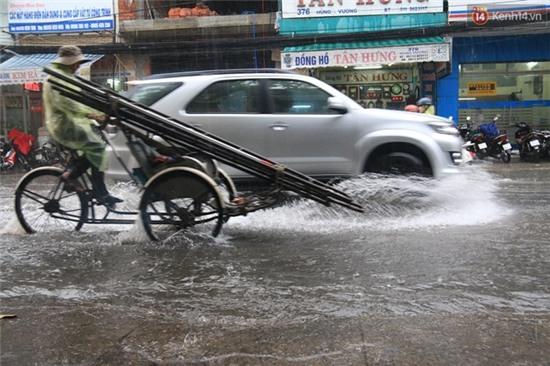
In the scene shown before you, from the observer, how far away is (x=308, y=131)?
6.89 metres

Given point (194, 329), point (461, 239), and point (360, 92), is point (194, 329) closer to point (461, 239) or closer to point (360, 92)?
point (461, 239)

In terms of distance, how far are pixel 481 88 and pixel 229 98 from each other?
48.4ft

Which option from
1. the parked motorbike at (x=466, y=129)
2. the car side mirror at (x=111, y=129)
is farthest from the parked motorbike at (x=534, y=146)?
the car side mirror at (x=111, y=129)

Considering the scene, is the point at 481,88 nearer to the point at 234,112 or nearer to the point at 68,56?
the point at 234,112

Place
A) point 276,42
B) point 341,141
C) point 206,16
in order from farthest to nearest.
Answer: point 206,16 < point 276,42 < point 341,141

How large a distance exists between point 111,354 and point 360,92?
1743cm

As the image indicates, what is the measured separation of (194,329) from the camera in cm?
362

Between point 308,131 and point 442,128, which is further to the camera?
point 442,128

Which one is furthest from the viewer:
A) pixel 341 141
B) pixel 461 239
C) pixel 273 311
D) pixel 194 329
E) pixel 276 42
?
pixel 276 42

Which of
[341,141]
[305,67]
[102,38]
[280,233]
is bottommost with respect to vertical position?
[280,233]

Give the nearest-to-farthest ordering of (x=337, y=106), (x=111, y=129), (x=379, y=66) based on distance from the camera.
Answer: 1. (x=111, y=129)
2. (x=337, y=106)
3. (x=379, y=66)

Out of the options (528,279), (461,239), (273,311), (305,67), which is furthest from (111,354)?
(305,67)

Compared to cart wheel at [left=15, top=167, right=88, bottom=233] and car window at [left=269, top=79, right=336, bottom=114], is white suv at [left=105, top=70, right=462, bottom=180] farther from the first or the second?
cart wheel at [left=15, top=167, right=88, bottom=233]

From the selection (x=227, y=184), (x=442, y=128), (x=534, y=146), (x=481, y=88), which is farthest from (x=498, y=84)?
(x=227, y=184)
